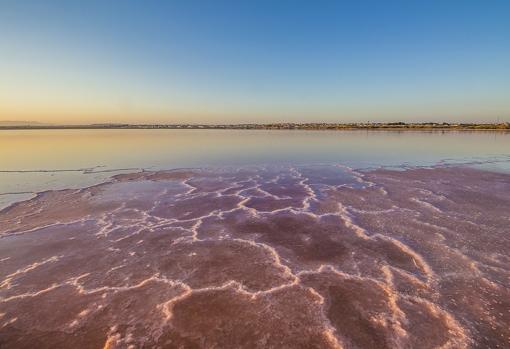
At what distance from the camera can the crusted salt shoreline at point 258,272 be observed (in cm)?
454

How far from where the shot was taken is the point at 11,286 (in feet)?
19.6

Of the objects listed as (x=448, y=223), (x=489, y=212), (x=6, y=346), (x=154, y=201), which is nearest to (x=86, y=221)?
(x=154, y=201)

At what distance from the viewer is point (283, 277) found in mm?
6066

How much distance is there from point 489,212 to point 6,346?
13.3 m

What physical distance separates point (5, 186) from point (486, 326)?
795 inches

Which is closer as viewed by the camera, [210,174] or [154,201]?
[154,201]

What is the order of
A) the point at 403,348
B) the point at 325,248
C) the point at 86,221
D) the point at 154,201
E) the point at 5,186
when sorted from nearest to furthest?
the point at 403,348
the point at 325,248
the point at 86,221
the point at 154,201
the point at 5,186

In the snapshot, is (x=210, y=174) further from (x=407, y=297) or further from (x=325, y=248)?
(x=407, y=297)

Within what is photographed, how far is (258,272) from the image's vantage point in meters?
6.33

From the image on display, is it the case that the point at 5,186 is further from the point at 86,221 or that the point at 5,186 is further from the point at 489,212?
the point at 489,212

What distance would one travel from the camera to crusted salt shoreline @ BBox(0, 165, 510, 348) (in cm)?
454

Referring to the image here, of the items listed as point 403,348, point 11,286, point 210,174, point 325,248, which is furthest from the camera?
point 210,174

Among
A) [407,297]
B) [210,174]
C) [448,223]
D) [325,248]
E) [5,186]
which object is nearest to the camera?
[407,297]

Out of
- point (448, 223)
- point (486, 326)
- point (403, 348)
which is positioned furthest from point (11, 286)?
point (448, 223)
